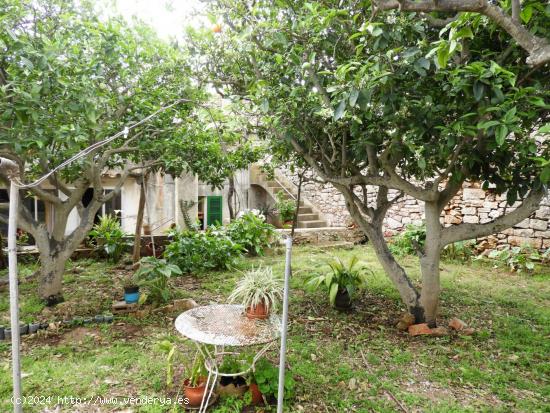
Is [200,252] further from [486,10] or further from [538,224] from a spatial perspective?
[538,224]

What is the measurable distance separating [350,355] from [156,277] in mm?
2480

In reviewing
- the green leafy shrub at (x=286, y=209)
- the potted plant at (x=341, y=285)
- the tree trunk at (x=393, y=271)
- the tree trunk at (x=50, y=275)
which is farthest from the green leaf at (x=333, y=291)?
the green leafy shrub at (x=286, y=209)

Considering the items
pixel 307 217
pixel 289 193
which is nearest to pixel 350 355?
pixel 307 217

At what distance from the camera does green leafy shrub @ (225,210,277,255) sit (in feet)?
24.3

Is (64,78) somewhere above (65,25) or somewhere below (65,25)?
below

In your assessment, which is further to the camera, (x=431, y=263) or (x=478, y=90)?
(x=431, y=263)

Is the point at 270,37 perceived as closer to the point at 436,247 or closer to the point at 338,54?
the point at 338,54

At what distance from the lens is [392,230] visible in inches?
358

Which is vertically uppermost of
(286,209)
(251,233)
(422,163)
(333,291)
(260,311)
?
(422,163)

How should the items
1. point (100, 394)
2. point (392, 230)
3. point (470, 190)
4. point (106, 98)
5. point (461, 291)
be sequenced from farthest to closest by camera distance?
point (392, 230)
point (470, 190)
point (461, 291)
point (106, 98)
point (100, 394)

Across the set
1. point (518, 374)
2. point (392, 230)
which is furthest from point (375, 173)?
point (392, 230)

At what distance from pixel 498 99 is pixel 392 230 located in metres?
7.12

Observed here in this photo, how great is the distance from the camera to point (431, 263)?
377 cm

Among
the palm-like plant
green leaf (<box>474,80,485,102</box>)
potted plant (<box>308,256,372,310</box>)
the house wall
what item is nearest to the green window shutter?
the house wall
